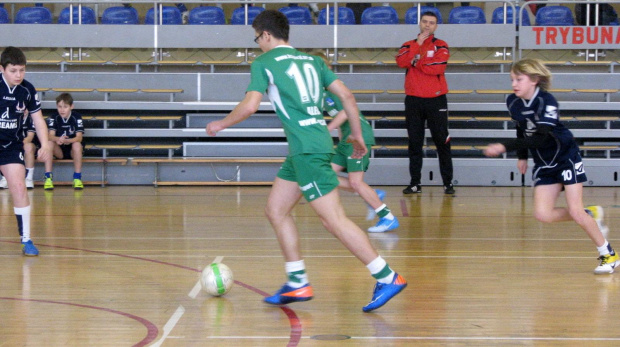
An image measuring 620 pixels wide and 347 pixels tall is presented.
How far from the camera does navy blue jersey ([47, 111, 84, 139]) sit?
12.0 metres

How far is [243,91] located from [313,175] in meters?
9.15

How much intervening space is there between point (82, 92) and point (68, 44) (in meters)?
0.93

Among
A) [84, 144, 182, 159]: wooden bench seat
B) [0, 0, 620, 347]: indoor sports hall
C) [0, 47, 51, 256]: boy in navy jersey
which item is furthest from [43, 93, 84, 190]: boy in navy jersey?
[0, 47, 51, 256]: boy in navy jersey

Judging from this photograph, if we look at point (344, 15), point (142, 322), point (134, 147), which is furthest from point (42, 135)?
point (344, 15)

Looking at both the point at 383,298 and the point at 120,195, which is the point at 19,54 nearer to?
the point at 383,298

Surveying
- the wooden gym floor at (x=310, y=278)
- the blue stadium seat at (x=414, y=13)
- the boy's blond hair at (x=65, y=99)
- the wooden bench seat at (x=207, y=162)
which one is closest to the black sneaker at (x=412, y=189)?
the wooden gym floor at (x=310, y=278)

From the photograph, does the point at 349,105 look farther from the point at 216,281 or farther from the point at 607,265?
the point at 607,265

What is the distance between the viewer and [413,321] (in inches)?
158

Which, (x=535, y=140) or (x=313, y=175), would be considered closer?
(x=313, y=175)

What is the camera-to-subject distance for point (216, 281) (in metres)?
4.54

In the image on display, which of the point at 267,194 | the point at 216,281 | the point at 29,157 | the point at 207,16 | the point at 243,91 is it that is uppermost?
the point at 207,16

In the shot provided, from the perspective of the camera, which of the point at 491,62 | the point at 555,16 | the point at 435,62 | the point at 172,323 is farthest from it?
the point at 555,16

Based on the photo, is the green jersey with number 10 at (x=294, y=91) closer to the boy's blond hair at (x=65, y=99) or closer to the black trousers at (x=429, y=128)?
the black trousers at (x=429, y=128)

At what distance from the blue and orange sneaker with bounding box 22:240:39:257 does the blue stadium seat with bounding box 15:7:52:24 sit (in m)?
8.63
